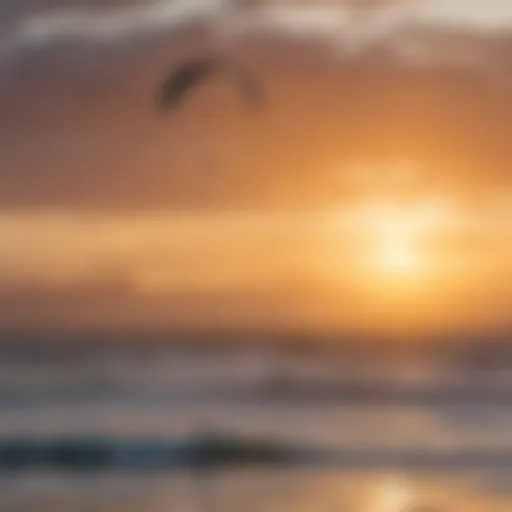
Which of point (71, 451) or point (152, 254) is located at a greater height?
point (152, 254)

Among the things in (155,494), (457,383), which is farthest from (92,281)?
(457,383)

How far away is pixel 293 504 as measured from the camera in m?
0.70

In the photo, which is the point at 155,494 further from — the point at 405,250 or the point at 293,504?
the point at 405,250

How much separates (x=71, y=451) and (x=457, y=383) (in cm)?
30

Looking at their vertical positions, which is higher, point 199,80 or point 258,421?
point 199,80

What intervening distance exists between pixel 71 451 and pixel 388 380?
247 mm

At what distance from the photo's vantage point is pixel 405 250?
761mm

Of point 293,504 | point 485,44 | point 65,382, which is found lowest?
point 293,504

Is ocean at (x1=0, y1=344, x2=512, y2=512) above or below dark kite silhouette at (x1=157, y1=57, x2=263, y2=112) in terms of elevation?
below

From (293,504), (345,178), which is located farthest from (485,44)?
(293,504)

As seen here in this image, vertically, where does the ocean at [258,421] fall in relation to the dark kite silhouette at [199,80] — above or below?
below

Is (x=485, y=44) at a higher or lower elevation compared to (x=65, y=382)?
higher

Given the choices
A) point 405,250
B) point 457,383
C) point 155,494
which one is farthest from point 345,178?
point 155,494

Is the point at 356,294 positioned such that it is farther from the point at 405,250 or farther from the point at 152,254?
the point at 152,254
